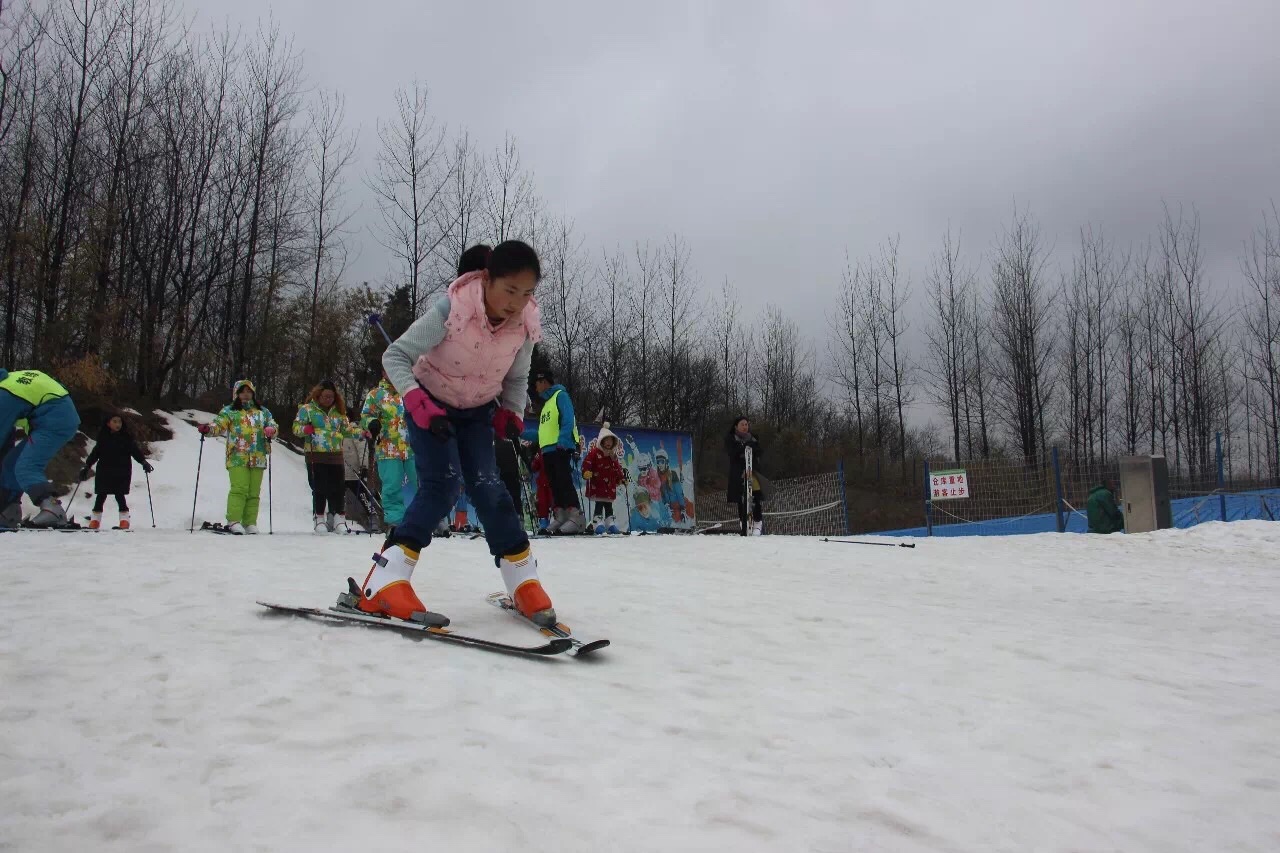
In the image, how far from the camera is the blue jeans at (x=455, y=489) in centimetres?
365

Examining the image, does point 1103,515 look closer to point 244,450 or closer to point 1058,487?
point 1058,487

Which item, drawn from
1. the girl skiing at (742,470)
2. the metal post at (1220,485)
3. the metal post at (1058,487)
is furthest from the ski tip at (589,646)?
the metal post at (1220,485)

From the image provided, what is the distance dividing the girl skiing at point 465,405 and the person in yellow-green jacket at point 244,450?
6.59 metres

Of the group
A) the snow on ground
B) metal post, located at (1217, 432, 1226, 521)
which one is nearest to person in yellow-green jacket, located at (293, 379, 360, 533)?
the snow on ground

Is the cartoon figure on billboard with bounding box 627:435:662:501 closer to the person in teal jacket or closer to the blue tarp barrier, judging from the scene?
the blue tarp barrier

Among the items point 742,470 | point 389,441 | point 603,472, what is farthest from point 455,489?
point 742,470

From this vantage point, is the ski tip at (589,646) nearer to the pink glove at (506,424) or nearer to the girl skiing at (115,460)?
the pink glove at (506,424)

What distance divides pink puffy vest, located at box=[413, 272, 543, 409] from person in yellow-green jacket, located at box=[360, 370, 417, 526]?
5697 mm

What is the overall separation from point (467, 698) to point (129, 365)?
2302 cm

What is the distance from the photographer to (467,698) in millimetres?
2527

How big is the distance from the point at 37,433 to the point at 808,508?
16.1m

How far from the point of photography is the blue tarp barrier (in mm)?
14102

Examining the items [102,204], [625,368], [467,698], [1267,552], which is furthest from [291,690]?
[625,368]

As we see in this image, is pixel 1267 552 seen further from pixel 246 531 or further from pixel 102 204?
pixel 102 204
